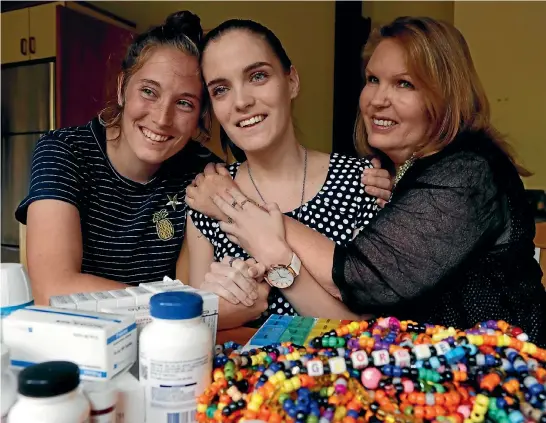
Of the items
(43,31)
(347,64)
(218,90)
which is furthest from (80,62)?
(218,90)

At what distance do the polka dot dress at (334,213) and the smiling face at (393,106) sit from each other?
10 cm

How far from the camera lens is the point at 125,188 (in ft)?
4.40

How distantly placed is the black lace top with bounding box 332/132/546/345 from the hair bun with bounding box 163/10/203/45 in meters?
0.63

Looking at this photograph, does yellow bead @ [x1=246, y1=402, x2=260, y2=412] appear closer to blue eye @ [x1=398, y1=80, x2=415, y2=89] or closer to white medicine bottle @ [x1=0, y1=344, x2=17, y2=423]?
white medicine bottle @ [x1=0, y1=344, x2=17, y2=423]

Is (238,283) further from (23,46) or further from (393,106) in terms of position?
(23,46)

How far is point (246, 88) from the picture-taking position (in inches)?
46.1

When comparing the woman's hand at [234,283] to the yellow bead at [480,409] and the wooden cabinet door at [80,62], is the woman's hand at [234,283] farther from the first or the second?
the wooden cabinet door at [80,62]

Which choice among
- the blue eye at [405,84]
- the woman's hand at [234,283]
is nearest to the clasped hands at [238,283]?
the woman's hand at [234,283]

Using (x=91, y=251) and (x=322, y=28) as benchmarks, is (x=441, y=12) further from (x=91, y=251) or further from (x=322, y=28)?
(x=91, y=251)

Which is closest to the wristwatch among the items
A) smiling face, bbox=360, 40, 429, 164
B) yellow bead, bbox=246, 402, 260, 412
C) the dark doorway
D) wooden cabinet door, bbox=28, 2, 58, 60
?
smiling face, bbox=360, 40, 429, 164

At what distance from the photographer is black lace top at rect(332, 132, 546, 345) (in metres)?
0.99

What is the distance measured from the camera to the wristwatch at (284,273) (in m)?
1.05

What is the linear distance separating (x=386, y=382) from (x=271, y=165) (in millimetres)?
784

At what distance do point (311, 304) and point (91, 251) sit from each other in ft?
1.86
